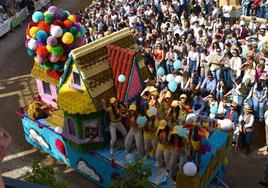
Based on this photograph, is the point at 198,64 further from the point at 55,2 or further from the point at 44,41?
the point at 55,2

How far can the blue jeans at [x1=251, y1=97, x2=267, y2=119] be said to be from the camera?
1204 cm

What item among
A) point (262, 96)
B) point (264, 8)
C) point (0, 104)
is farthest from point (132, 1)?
point (262, 96)

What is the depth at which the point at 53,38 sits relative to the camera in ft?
38.0

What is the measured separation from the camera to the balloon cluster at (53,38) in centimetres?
1171

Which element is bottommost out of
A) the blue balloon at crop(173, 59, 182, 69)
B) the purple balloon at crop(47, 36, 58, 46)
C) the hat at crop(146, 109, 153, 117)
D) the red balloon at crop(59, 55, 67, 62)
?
the blue balloon at crop(173, 59, 182, 69)

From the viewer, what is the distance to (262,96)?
39.7 feet

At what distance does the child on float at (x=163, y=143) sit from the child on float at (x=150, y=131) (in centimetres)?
34

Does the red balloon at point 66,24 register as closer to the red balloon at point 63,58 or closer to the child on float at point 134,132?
the red balloon at point 63,58

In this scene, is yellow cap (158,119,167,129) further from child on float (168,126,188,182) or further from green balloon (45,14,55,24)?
green balloon (45,14,55,24)

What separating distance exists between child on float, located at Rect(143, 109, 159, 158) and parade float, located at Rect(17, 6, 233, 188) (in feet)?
0.68

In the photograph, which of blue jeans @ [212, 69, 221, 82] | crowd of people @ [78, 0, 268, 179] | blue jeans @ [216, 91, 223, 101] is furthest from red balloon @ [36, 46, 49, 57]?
blue jeans @ [212, 69, 221, 82]

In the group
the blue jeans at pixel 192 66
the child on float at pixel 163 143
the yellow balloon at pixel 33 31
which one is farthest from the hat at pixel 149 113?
the blue jeans at pixel 192 66

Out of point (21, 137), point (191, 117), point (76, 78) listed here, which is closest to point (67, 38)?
point (76, 78)

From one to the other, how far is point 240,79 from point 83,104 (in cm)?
535
